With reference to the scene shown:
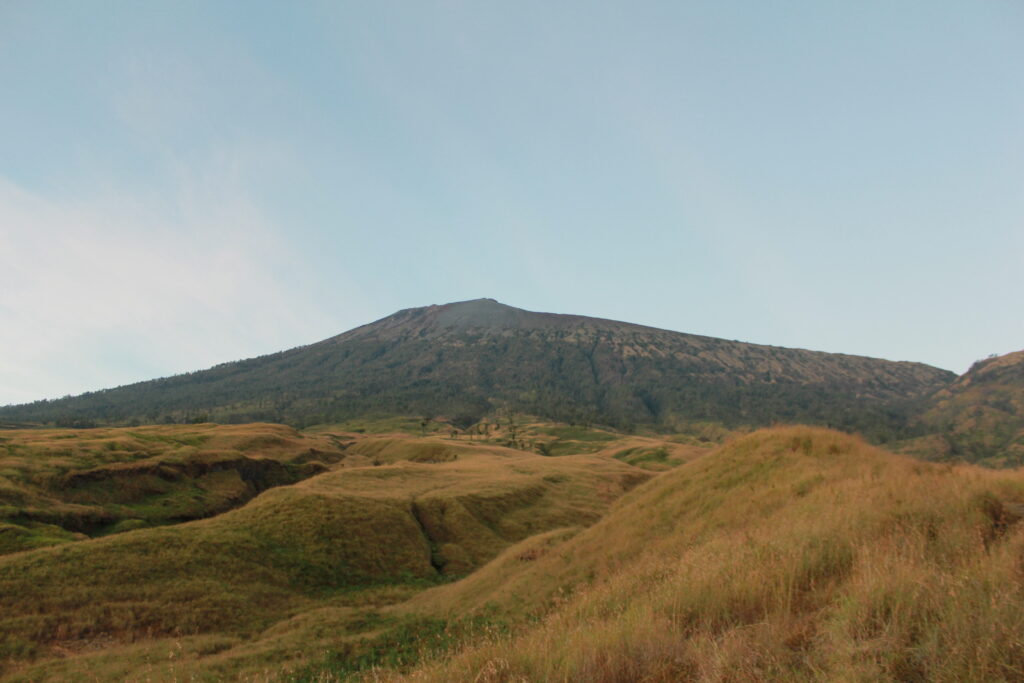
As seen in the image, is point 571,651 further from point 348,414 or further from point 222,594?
point 348,414

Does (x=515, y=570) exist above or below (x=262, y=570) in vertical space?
above

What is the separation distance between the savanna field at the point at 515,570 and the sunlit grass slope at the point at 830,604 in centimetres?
4

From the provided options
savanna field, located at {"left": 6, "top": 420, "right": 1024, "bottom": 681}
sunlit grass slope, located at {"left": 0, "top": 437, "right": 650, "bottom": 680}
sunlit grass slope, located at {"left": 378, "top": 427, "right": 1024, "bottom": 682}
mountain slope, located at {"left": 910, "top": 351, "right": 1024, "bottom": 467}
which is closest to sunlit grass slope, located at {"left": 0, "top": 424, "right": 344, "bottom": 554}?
savanna field, located at {"left": 6, "top": 420, "right": 1024, "bottom": 681}

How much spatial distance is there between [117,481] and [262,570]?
92.9 feet

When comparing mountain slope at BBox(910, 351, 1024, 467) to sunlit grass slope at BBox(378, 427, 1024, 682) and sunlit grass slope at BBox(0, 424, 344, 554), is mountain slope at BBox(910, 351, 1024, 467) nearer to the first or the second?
sunlit grass slope at BBox(378, 427, 1024, 682)

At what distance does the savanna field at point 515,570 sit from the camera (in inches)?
233

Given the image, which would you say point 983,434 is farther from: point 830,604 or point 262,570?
point 830,604

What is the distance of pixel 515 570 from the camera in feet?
81.4

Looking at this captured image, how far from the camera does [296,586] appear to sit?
28875 millimetres

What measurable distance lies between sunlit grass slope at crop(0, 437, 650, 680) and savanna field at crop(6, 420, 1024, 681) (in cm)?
14

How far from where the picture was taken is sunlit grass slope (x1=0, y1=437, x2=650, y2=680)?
20266mm

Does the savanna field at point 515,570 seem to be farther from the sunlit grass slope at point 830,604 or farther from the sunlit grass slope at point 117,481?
the sunlit grass slope at point 117,481

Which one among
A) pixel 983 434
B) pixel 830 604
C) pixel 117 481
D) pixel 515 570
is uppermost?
pixel 830 604

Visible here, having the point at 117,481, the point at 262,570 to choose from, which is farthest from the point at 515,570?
the point at 117,481
